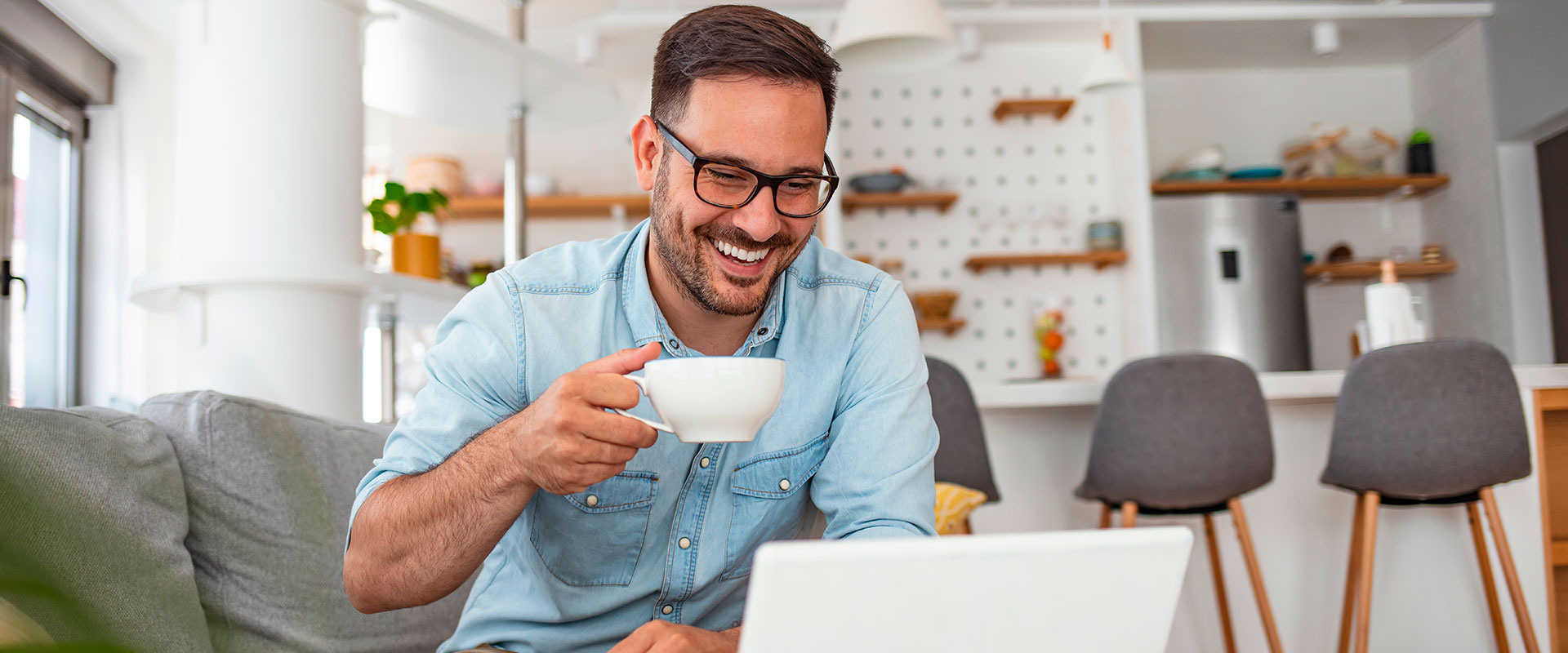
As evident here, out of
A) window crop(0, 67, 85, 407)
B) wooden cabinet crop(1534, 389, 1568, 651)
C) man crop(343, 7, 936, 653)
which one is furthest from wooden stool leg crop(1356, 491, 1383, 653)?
window crop(0, 67, 85, 407)

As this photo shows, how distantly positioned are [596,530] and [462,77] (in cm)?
165

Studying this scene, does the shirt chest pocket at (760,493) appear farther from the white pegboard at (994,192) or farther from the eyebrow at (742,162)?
the white pegboard at (994,192)

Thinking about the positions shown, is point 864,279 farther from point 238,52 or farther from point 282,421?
point 238,52

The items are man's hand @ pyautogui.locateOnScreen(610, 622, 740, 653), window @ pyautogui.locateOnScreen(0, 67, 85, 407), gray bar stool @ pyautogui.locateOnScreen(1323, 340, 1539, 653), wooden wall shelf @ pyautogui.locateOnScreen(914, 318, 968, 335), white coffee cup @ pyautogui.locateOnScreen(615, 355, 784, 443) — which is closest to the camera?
white coffee cup @ pyautogui.locateOnScreen(615, 355, 784, 443)

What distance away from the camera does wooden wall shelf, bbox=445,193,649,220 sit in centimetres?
504

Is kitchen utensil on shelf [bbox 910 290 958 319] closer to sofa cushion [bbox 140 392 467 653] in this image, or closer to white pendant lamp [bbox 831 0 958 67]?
white pendant lamp [bbox 831 0 958 67]

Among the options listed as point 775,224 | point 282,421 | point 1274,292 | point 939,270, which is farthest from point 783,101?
point 1274,292

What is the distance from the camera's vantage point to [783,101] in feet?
3.47

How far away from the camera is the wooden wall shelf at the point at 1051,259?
4809 millimetres

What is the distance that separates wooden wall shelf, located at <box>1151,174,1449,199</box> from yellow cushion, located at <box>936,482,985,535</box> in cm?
336

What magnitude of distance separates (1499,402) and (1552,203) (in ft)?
10.5

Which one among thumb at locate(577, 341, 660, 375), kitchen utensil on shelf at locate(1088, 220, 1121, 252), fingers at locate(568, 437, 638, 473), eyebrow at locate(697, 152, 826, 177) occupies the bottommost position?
fingers at locate(568, 437, 638, 473)

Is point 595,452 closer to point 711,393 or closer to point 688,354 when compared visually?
point 711,393

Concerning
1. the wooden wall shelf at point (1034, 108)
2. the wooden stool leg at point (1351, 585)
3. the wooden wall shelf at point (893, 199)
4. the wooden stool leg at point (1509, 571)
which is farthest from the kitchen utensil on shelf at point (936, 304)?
the wooden stool leg at point (1509, 571)
